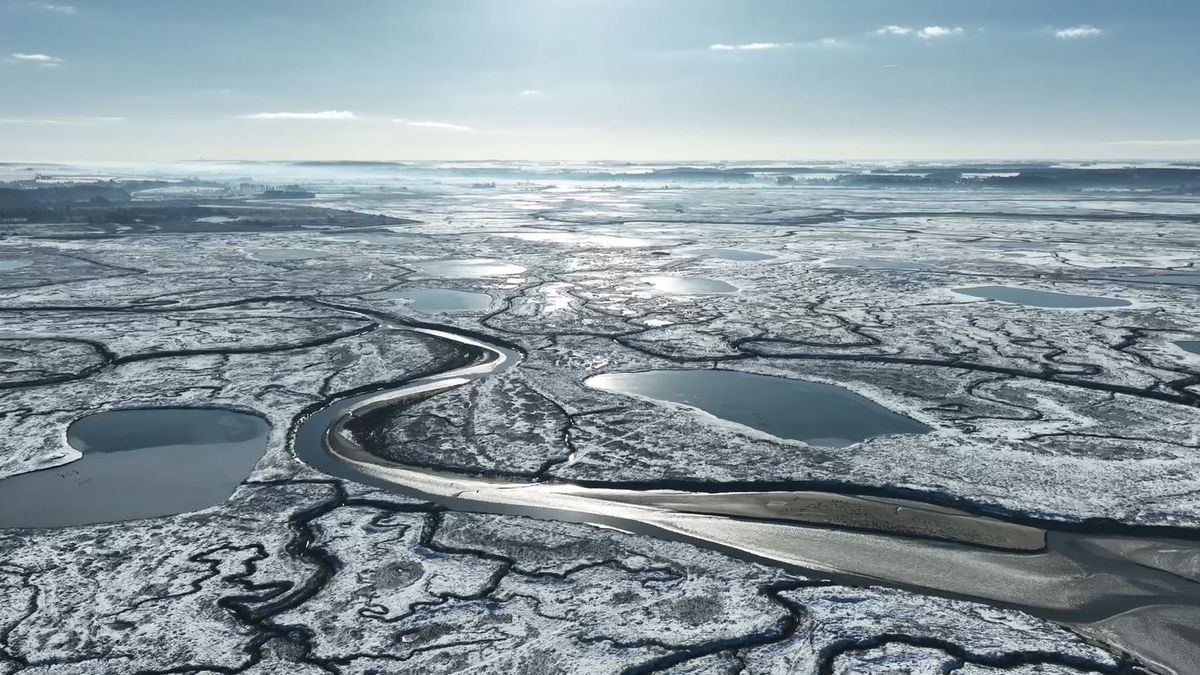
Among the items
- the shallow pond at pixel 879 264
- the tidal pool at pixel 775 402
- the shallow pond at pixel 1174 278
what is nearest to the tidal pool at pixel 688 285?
the shallow pond at pixel 879 264

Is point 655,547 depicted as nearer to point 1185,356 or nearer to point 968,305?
point 1185,356

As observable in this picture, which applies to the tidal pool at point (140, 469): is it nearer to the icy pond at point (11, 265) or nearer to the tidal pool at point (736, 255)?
the icy pond at point (11, 265)

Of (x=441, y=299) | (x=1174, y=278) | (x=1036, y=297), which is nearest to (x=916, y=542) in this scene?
(x=441, y=299)

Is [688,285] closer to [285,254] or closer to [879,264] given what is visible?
[879,264]

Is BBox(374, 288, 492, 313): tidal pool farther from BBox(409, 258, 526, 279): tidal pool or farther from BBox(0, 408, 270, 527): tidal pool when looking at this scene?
BBox(0, 408, 270, 527): tidal pool

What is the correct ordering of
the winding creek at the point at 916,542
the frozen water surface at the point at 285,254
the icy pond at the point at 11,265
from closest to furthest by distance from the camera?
the winding creek at the point at 916,542 < the icy pond at the point at 11,265 < the frozen water surface at the point at 285,254

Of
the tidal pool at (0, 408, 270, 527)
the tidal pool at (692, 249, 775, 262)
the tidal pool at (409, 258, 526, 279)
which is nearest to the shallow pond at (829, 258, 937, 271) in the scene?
the tidal pool at (692, 249, 775, 262)
